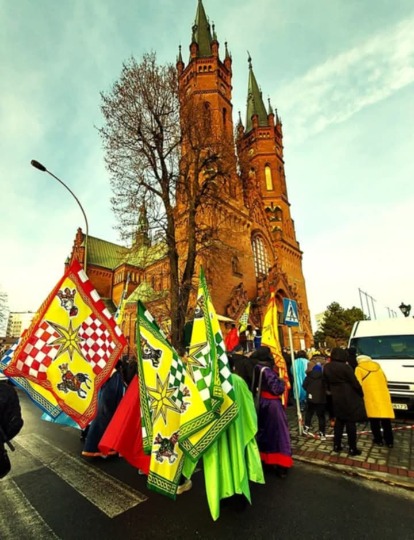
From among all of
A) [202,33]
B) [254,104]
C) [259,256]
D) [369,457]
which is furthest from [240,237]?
[254,104]

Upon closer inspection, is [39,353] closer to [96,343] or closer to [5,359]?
[96,343]

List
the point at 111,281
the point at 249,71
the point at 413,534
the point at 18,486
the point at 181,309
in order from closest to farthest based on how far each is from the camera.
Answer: the point at 413,534 < the point at 18,486 < the point at 181,309 < the point at 111,281 < the point at 249,71

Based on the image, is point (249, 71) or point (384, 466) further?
point (249, 71)

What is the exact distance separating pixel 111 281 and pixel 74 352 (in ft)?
115

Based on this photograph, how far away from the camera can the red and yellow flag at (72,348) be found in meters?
4.09

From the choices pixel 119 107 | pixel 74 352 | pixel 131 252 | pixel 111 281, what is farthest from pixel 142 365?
pixel 111 281

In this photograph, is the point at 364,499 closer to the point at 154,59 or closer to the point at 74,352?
the point at 74,352

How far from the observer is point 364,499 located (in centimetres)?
356

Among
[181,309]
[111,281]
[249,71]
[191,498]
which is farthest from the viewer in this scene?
[249,71]

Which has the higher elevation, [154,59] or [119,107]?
[154,59]

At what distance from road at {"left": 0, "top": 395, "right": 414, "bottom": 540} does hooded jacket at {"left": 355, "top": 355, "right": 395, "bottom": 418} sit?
1613 millimetres

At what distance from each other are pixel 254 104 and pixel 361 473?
45425 millimetres

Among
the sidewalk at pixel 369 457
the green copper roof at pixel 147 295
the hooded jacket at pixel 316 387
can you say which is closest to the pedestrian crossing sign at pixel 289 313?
the hooded jacket at pixel 316 387

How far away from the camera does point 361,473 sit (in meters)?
4.27
